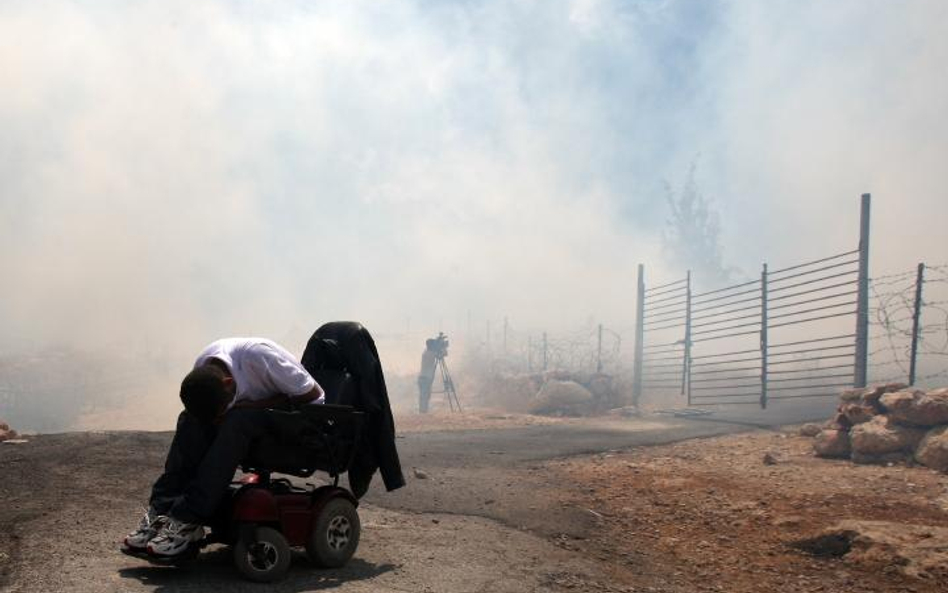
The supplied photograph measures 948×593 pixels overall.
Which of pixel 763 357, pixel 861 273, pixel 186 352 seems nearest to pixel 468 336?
pixel 186 352

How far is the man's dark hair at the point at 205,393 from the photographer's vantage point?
3.37 m

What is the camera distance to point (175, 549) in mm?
3246

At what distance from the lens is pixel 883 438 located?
28.0ft

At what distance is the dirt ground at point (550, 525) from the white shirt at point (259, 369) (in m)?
0.89

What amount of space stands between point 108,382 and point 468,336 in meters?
20.1

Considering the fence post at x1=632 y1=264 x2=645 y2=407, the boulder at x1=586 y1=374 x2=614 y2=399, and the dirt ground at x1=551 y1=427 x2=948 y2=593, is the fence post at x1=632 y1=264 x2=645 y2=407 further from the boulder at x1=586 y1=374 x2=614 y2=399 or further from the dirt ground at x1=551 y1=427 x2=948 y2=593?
the dirt ground at x1=551 y1=427 x2=948 y2=593

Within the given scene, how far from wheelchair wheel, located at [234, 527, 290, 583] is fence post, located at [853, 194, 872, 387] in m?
13.0

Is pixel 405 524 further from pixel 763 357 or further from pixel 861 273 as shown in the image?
pixel 763 357

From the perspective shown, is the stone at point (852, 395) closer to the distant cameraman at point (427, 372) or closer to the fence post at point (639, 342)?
the fence post at point (639, 342)

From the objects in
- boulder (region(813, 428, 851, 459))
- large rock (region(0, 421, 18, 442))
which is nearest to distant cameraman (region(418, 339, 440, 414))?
boulder (region(813, 428, 851, 459))

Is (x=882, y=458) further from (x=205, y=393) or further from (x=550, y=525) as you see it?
(x=205, y=393)

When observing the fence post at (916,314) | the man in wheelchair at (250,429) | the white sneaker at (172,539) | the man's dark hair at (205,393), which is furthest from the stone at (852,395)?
the white sneaker at (172,539)

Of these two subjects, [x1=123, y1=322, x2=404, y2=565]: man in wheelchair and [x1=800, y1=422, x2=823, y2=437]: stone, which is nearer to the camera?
[x1=123, y1=322, x2=404, y2=565]: man in wheelchair

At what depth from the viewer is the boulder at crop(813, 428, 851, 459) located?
9117 mm
